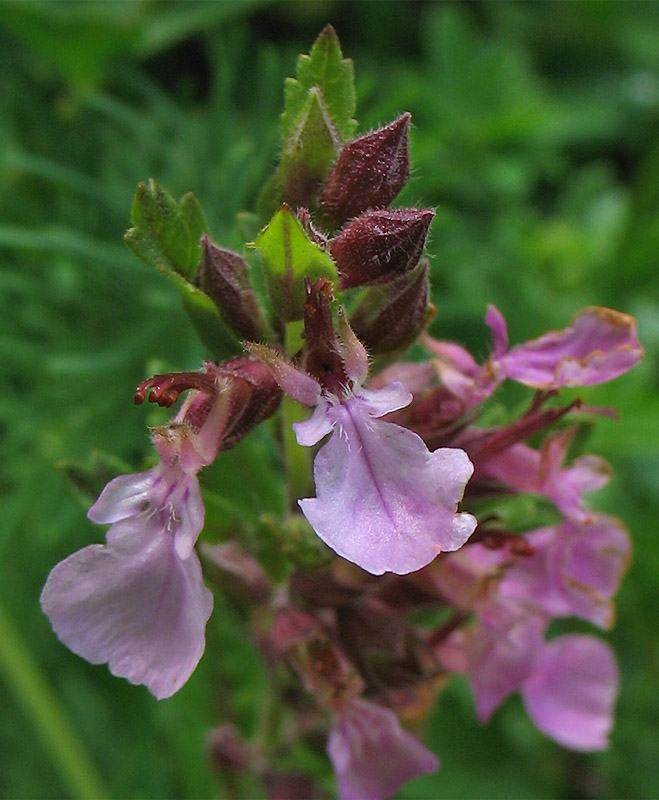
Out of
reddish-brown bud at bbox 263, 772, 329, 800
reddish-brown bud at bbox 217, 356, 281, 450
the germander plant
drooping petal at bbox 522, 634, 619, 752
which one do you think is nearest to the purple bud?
the germander plant

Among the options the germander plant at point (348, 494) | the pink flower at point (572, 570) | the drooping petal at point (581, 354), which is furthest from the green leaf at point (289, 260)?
the pink flower at point (572, 570)

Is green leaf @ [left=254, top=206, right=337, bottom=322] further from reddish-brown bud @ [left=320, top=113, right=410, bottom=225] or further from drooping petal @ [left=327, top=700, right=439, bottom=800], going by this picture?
drooping petal @ [left=327, top=700, right=439, bottom=800]

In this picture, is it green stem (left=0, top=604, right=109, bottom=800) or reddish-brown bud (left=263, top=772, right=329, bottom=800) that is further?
green stem (left=0, top=604, right=109, bottom=800)

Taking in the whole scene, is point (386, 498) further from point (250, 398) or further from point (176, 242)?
point (176, 242)

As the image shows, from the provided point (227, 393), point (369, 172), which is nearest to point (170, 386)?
point (227, 393)

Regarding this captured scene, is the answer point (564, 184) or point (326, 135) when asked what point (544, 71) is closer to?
point (564, 184)
